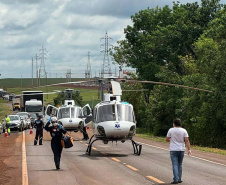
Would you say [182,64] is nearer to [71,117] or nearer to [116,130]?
[71,117]

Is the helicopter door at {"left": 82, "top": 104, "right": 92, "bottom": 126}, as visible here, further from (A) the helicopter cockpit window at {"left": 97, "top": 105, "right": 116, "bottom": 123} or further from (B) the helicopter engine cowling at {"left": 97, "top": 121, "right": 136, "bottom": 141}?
(B) the helicopter engine cowling at {"left": 97, "top": 121, "right": 136, "bottom": 141}

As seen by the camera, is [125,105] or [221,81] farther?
[221,81]

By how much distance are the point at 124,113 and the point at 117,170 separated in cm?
612

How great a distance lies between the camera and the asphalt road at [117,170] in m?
14.2

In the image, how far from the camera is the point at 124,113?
74.5ft

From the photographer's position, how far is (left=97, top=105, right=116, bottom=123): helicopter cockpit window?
22578 mm

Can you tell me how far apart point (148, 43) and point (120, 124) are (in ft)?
121

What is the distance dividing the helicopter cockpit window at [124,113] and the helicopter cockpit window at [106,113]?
26 centimetres

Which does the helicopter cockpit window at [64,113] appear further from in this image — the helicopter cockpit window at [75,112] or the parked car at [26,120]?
the parked car at [26,120]

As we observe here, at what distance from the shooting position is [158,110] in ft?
182

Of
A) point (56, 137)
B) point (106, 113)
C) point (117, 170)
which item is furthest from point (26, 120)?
point (117, 170)

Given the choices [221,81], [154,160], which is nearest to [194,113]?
[221,81]

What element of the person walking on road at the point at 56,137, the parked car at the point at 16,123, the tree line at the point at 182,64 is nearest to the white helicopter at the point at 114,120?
the person walking on road at the point at 56,137

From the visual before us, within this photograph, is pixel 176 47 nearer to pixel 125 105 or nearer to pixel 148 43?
pixel 148 43
